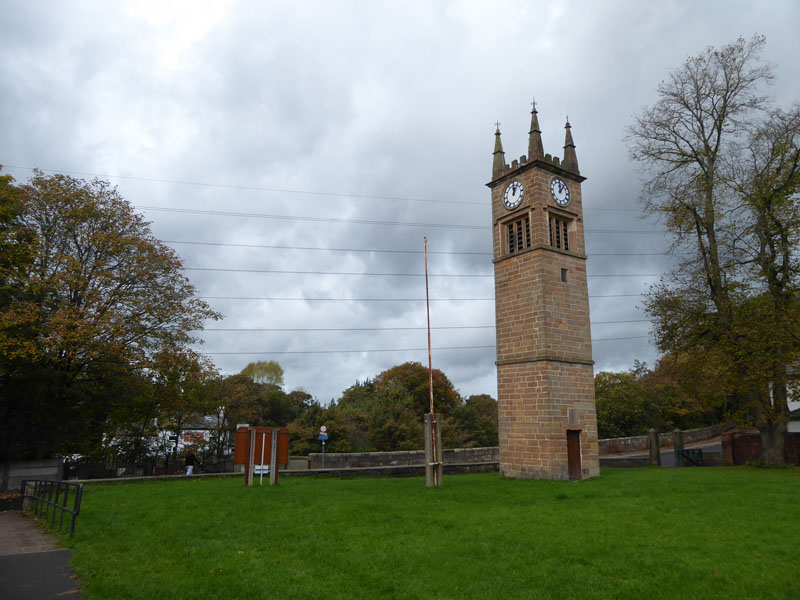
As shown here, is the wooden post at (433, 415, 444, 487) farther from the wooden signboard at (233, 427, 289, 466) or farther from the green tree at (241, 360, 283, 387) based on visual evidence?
the green tree at (241, 360, 283, 387)

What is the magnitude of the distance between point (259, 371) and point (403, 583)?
71.7 meters

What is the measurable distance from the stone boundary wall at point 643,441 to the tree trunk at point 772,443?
989cm

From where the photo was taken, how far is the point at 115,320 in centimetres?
1938

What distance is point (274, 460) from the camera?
59.5 feet

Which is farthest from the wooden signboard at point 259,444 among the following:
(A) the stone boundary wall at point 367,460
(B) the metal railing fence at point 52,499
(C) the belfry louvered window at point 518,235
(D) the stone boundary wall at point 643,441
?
(D) the stone boundary wall at point 643,441

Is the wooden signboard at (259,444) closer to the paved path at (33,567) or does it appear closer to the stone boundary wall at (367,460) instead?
the stone boundary wall at (367,460)

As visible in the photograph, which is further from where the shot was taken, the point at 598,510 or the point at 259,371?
the point at 259,371

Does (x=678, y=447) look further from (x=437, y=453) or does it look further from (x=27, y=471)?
(x=27, y=471)

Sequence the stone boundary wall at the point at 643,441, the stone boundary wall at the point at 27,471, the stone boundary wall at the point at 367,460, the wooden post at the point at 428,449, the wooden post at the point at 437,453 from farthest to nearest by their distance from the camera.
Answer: the stone boundary wall at the point at 643,441
the stone boundary wall at the point at 367,460
the stone boundary wall at the point at 27,471
the wooden post at the point at 437,453
the wooden post at the point at 428,449

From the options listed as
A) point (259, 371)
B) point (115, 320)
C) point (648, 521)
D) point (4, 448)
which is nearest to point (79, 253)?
point (115, 320)

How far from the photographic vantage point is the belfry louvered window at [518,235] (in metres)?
22.3

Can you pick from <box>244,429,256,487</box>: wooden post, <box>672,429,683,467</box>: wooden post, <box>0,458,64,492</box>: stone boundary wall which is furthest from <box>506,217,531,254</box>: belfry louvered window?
<box>0,458,64,492</box>: stone boundary wall

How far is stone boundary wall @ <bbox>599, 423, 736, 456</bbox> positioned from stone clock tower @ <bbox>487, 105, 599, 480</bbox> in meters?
15.2

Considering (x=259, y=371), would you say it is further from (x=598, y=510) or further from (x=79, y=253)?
(x=598, y=510)
